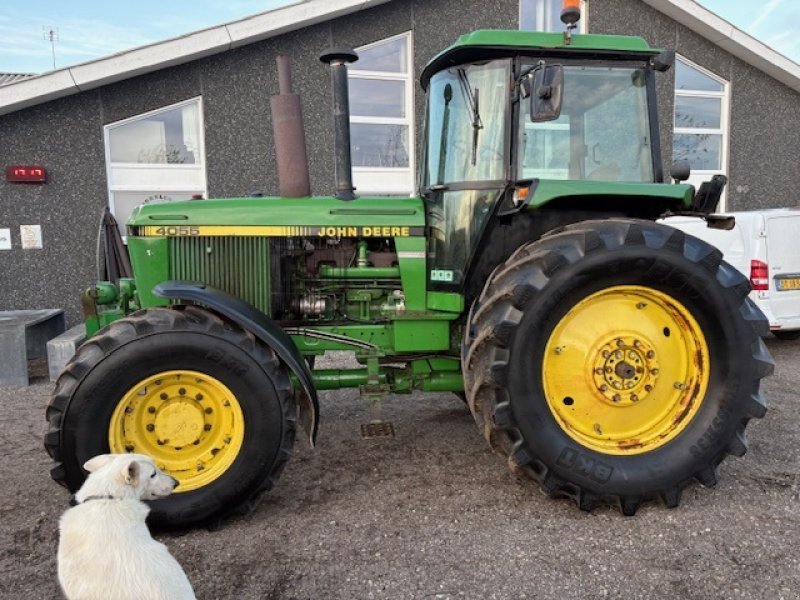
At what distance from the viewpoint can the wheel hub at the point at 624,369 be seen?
3.09 meters

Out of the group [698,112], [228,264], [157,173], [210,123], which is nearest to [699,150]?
[698,112]

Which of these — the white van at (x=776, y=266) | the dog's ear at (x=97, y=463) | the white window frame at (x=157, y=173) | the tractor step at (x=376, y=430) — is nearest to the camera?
the dog's ear at (x=97, y=463)

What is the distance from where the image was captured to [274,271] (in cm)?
354

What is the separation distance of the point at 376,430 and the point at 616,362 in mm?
1868

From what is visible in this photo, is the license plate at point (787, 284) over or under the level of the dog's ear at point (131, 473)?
over

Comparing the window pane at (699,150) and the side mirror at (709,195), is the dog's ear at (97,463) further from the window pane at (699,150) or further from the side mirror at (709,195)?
the window pane at (699,150)

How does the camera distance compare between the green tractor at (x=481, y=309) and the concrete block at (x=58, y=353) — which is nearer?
the green tractor at (x=481, y=309)

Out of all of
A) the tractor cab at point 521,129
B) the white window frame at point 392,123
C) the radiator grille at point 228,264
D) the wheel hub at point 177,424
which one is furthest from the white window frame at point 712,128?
the wheel hub at point 177,424

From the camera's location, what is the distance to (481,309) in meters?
2.99

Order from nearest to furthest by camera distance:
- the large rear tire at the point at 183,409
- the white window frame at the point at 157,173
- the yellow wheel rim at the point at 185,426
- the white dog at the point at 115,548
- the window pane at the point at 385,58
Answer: the white dog at the point at 115,548, the large rear tire at the point at 183,409, the yellow wheel rim at the point at 185,426, the white window frame at the point at 157,173, the window pane at the point at 385,58

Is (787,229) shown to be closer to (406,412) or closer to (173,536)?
(406,412)

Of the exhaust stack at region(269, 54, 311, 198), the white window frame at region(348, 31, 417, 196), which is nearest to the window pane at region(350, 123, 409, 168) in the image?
the white window frame at region(348, 31, 417, 196)

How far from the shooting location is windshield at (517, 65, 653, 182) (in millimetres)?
3340

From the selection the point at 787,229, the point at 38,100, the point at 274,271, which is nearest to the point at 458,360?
the point at 274,271
